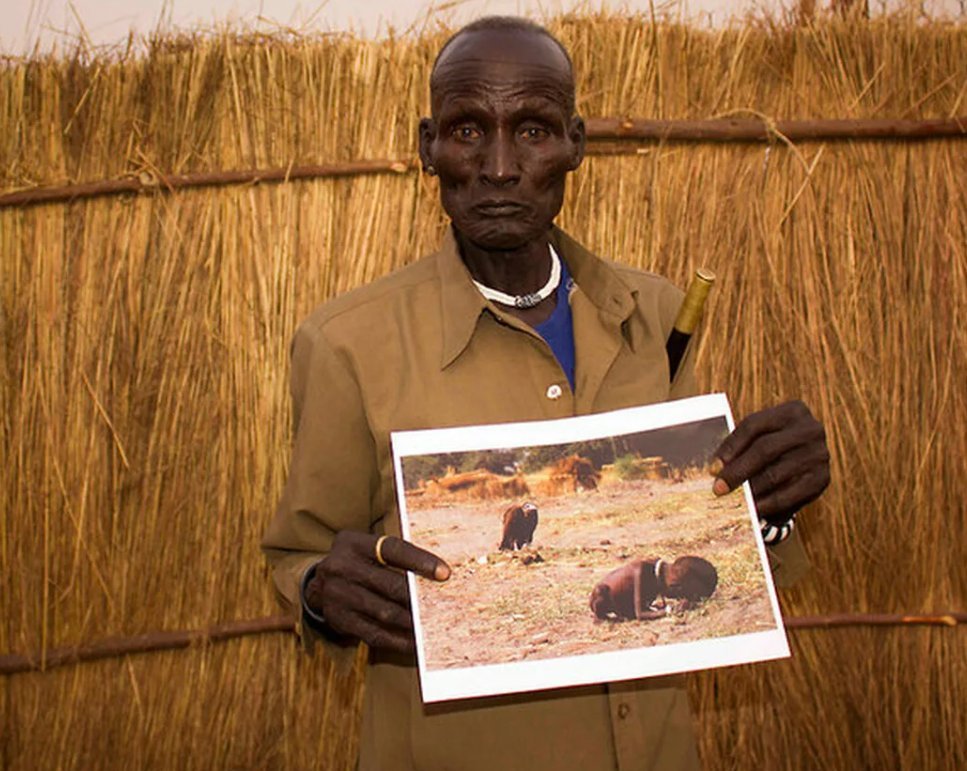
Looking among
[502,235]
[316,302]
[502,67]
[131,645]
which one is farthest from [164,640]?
[502,67]

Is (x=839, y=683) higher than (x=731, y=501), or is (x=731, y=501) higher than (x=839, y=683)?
(x=731, y=501)

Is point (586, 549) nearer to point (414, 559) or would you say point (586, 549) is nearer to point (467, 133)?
point (414, 559)

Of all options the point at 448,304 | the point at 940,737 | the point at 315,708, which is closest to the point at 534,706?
the point at 448,304

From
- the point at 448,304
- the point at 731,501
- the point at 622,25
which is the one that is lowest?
the point at 731,501

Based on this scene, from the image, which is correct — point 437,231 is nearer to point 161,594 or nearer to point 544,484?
point 161,594

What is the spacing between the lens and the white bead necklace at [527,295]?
5.14 feet

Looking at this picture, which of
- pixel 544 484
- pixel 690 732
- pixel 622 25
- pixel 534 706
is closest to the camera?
pixel 544 484

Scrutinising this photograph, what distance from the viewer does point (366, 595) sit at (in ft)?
4.38

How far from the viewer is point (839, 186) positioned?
2.94 metres

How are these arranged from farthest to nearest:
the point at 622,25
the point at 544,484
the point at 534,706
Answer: the point at 622,25
the point at 534,706
the point at 544,484

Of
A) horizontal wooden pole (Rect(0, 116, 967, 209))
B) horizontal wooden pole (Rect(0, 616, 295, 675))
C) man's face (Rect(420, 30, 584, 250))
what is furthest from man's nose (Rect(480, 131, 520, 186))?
horizontal wooden pole (Rect(0, 616, 295, 675))

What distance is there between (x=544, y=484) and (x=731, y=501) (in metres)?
0.22

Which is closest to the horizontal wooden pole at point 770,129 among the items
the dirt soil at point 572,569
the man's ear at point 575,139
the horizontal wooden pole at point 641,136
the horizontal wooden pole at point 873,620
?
the horizontal wooden pole at point 641,136

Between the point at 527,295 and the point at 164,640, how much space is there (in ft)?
6.04
